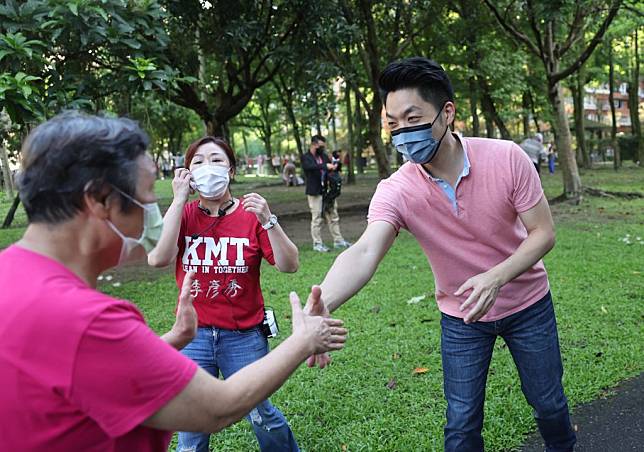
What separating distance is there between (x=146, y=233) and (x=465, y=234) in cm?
156

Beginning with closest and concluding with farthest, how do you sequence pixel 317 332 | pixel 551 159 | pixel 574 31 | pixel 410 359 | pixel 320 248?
1. pixel 317 332
2. pixel 410 359
3. pixel 320 248
4. pixel 574 31
5. pixel 551 159

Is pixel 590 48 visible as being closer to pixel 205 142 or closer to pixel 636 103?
pixel 205 142

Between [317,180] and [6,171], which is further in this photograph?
[6,171]

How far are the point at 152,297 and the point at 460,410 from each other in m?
5.80

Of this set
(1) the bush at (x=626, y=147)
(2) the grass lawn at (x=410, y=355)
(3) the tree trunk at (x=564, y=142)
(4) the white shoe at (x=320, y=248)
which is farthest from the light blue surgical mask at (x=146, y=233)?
(1) the bush at (x=626, y=147)

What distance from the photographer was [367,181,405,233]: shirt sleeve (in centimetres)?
278

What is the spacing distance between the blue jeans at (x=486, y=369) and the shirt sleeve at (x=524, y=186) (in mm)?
505

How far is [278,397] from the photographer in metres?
4.57

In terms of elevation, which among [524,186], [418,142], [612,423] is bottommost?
[612,423]

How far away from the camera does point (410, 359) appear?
510 cm

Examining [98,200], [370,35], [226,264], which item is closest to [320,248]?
[370,35]

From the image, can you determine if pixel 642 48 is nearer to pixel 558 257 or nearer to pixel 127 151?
pixel 558 257

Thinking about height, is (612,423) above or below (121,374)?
below

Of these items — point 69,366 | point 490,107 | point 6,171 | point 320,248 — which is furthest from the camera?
point 490,107
